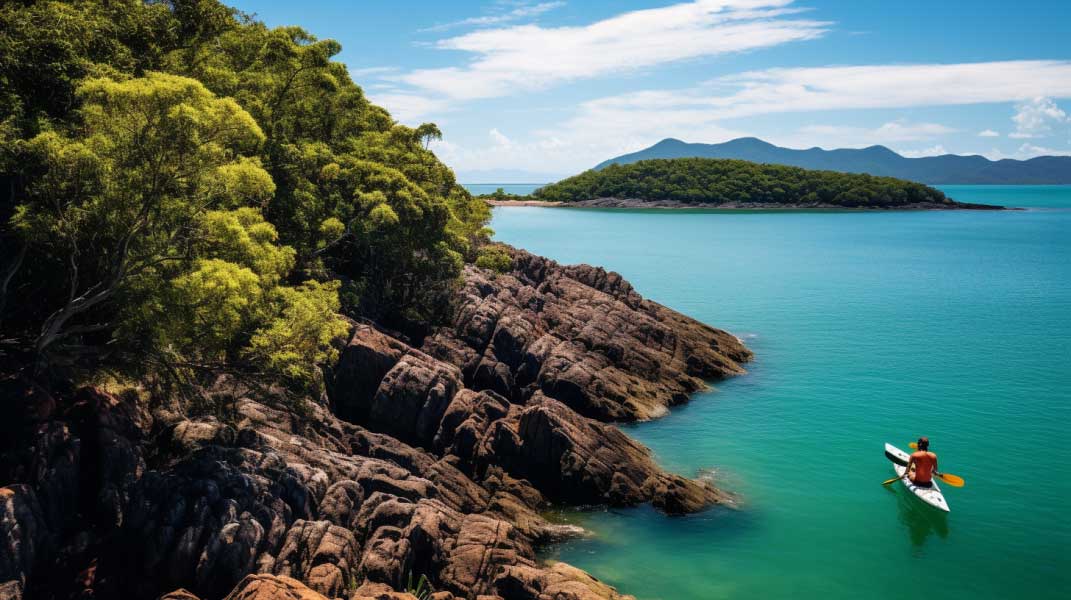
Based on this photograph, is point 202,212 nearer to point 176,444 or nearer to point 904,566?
point 176,444

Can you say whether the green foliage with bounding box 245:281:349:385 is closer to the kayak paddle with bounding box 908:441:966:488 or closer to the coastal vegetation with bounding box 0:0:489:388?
the coastal vegetation with bounding box 0:0:489:388

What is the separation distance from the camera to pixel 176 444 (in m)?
21.7

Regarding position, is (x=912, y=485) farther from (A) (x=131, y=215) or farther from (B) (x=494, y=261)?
(B) (x=494, y=261)

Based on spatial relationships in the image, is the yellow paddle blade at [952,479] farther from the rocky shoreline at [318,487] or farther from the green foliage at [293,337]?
the green foliage at [293,337]

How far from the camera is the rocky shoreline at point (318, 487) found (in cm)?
1759

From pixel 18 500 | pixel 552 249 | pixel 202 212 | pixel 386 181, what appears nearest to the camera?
pixel 18 500

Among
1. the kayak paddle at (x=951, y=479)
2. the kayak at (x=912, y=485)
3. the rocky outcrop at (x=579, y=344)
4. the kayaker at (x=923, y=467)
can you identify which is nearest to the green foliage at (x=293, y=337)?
the rocky outcrop at (x=579, y=344)

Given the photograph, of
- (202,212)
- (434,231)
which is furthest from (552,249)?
(202,212)

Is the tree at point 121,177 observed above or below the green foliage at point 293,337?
above

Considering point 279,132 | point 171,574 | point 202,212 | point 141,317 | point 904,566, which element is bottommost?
point 904,566

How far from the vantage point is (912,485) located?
2970cm

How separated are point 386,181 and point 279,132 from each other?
20.7ft

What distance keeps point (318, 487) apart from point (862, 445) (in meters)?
27.6

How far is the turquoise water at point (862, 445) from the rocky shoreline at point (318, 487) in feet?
10.0
